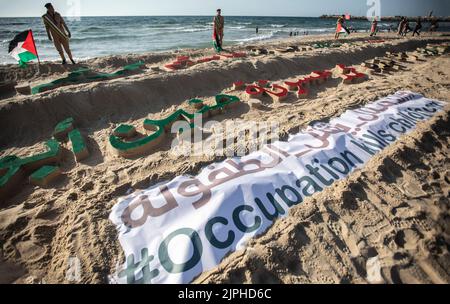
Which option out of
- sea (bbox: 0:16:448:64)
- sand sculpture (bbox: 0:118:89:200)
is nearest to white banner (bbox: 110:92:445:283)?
sand sculpture (bbox: 0:118:89:200)

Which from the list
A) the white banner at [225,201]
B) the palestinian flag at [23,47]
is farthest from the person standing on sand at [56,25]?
the white banner at [225,201]

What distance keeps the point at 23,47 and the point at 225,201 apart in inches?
332

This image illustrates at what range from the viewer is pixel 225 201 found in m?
2.66

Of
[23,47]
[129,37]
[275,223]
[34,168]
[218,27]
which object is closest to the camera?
[275,223]

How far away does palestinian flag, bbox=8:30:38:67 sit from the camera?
6715 mm

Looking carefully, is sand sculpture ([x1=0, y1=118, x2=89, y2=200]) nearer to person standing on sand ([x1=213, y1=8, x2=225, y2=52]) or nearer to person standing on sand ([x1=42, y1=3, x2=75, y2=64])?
person standing on sand ([x1=42, y1=3, x2=75, y2=64])

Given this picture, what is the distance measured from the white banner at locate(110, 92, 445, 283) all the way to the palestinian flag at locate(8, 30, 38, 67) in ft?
23.4

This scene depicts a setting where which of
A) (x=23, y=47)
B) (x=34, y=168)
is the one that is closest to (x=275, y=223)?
Answer: (x=34, y=168)

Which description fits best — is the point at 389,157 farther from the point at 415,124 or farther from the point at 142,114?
the point at 142,114

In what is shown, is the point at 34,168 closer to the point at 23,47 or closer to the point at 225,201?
the point at 225,201

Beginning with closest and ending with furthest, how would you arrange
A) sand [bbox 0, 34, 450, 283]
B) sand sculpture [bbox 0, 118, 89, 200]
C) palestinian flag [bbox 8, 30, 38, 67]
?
1. sand [bbox 0, 34, 450, 283]
2. sand sculpture [bbox 0, 118, 89, 200]
3. palestinian flag [bbox 8, 30, 38, 67]

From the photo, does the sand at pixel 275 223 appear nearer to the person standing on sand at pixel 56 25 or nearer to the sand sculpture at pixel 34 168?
the sand sculpture at pixel 34 168

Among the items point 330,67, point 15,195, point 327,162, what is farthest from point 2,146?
point 330,67

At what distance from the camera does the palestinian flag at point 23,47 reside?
6715 millimetres
